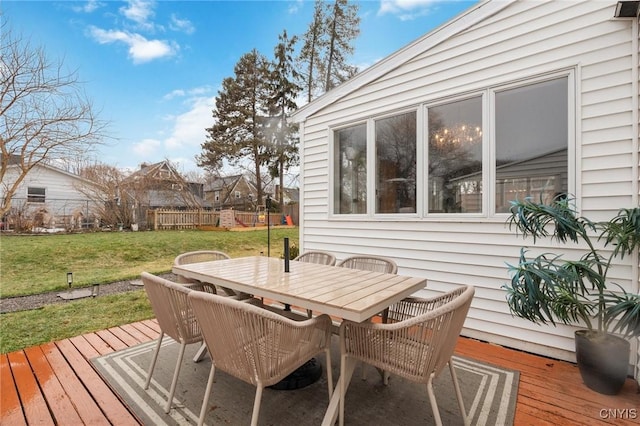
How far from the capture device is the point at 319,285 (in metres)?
2.04

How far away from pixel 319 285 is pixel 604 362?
2.07 m

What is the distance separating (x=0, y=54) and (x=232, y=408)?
5.66 metres

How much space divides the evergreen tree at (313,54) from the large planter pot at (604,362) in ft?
42.1

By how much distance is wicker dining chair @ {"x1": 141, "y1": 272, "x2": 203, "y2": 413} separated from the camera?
1.88m

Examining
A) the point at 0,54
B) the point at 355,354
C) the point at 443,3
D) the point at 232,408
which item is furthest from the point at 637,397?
the point at 0,54

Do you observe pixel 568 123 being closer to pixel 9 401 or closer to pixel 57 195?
pixel 9 401

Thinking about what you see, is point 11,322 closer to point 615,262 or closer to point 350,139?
point 350,139

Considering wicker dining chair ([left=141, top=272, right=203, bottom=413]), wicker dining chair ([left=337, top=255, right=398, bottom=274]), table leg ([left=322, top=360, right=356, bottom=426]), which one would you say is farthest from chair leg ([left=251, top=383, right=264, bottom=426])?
wicker dining chair ([left=337, top=255, right=398, bottom=274])

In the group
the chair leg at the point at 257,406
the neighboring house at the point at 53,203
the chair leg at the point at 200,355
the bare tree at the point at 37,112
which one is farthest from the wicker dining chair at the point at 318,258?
the neighboring house at the point at 53,203

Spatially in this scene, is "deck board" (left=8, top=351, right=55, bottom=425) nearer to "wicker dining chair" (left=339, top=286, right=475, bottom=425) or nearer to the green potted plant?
"wicker dining chair" (left=339, top=286, right=475, bottom=425)

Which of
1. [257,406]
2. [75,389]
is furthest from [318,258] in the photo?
[75,389]

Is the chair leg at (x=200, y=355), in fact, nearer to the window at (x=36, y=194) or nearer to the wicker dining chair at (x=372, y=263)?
the wicker dining chair at (x=372, y=263)

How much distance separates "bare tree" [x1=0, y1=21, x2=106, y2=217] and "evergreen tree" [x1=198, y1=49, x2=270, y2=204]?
10547 mm

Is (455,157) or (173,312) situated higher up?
(455,157)
